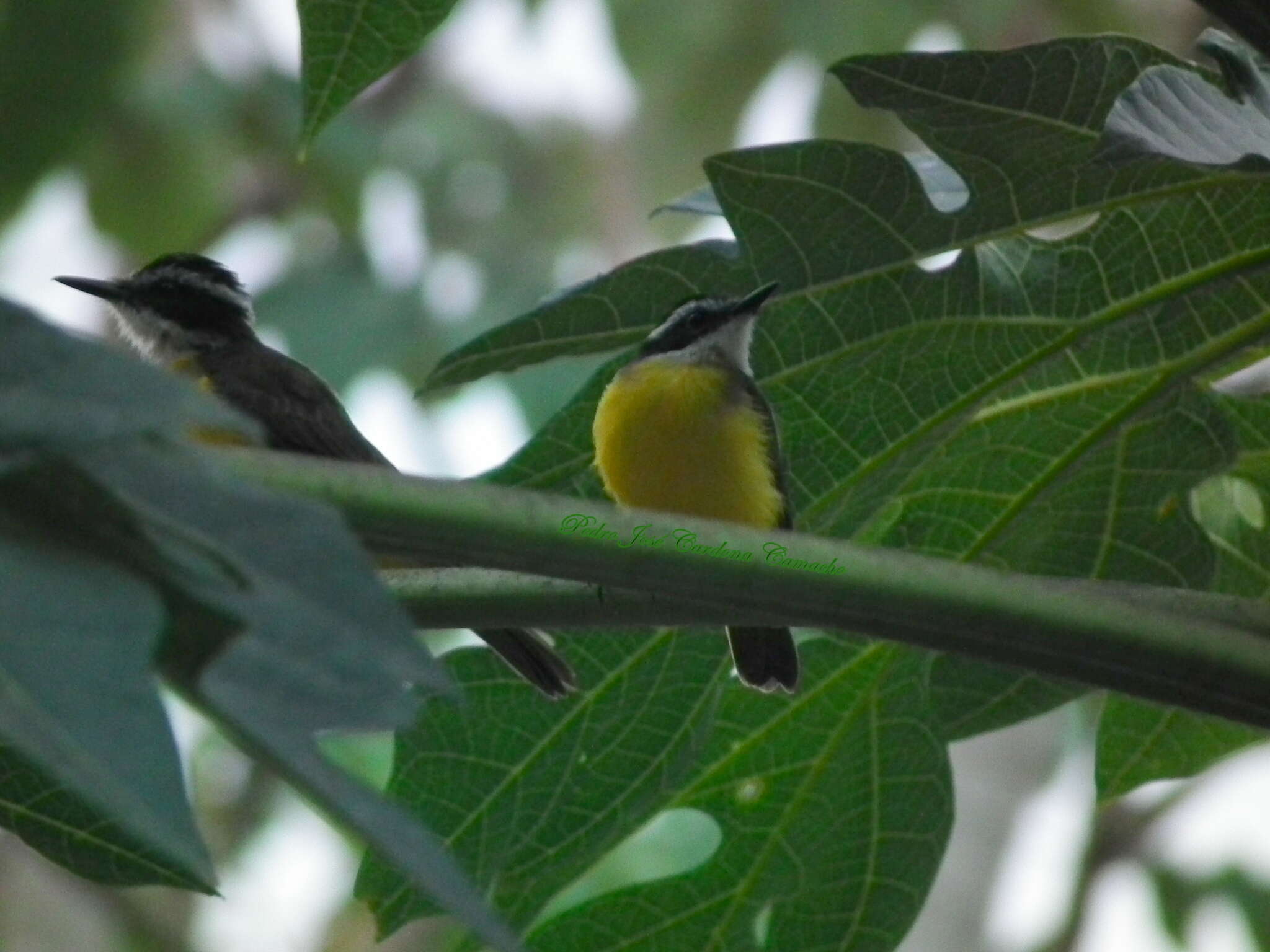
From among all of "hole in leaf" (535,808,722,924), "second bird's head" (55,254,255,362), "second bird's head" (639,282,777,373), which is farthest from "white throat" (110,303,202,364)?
"hole in leaf" (535,808,722,924)

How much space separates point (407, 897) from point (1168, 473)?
119 cm

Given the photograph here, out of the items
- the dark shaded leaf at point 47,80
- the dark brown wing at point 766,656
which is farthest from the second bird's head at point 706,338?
the dark shaded leaf at point 47,80

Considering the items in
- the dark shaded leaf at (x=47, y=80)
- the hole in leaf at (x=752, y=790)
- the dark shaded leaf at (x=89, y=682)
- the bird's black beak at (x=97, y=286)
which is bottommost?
the dark shaded leaf at (x=89, y=682)

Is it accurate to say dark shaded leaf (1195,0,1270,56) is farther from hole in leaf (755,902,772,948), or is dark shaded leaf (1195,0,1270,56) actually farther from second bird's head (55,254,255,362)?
second bird's head (55,254,255,362)

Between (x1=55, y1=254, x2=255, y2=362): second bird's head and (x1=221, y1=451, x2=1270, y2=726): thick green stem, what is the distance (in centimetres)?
306

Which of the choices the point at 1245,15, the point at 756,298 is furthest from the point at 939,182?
the point at 1245,15

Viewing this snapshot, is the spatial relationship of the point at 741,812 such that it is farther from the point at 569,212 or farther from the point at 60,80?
the point at 569,212

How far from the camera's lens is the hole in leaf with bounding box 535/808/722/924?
14.5 feet

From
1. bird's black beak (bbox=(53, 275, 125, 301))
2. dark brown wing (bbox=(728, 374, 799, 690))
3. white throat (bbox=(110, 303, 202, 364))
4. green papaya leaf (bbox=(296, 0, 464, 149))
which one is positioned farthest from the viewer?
white throat (bbox=(110, 303, 202, 364))

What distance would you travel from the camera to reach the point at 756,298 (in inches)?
108

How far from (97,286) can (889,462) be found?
2243mm

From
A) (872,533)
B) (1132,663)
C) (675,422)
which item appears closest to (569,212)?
(675,422)

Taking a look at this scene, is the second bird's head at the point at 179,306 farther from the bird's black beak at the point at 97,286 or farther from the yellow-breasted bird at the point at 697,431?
the yellow-breasted bird at the point at 697,431
